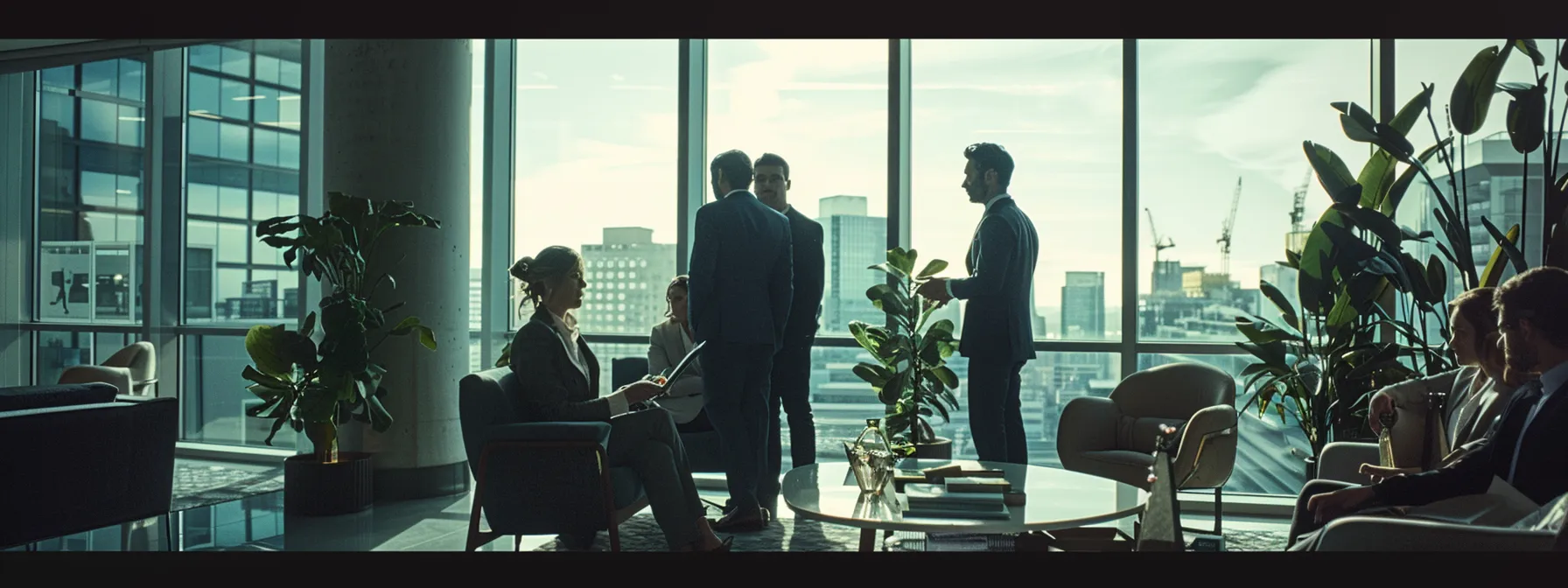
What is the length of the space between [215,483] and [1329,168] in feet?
19.5

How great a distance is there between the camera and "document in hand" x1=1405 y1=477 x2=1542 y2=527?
2.03 m

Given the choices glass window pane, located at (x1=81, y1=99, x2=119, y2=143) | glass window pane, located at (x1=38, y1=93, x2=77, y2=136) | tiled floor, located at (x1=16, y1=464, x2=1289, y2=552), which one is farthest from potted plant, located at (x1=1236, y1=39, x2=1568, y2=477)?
glass window pane, located at (x1=38, y1=93, x2=77, y2=136)

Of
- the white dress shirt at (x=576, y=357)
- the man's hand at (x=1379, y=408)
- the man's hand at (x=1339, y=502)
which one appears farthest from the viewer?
the white dress shirt at (x=576, y=357)

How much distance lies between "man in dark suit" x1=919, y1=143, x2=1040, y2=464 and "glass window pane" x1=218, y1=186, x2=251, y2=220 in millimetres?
4926

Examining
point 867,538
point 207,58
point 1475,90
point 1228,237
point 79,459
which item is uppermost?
point 207,58

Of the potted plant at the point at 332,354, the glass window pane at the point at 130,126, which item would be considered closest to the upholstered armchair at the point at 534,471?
the potted plant at the point at 332,354

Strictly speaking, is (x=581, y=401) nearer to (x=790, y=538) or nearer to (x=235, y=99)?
(x=790, y=538)

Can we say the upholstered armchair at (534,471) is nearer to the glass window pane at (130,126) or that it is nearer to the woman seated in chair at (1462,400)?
the woman seated in chair at (1462,400)

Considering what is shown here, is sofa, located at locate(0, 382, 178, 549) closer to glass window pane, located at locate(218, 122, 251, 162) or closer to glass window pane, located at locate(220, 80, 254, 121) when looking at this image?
glass window pane, located at locate(218, 122, 251, 162)

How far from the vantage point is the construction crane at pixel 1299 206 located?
5.27m

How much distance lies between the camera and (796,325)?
4668mm

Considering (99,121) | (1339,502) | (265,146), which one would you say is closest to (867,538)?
(1339,502)

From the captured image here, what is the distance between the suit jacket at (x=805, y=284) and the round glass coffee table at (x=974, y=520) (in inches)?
38.8
